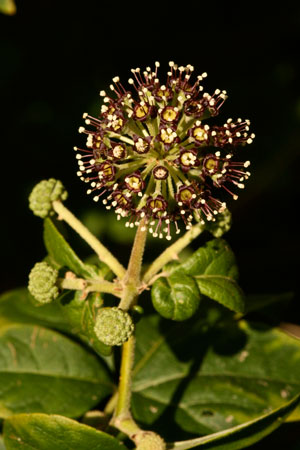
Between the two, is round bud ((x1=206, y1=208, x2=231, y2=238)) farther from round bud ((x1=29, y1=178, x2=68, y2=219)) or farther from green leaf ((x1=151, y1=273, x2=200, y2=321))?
round bud ((x1=29, y1=178, x2=68, y2=219))

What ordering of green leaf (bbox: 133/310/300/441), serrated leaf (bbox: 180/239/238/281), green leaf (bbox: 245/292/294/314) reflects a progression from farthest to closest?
1. green leaf (bbox: 245/292/294/314)
2. green leaf (bbox: 133/310/300/441)
3. serrated leaf (bbox: 180/239/238/281)

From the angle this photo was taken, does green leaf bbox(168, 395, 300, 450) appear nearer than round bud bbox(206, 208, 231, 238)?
Yes

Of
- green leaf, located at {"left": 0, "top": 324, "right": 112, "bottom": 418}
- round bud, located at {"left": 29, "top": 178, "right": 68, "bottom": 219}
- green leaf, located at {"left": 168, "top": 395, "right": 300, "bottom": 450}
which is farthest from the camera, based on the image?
green leaf, located at {"left": 0, "top": 324, "right": 112, "bottom": 418}

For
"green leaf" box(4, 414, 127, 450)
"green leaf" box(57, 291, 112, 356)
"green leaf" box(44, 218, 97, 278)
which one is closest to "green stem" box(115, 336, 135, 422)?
"green leaf" box(57, 291, 112, 356)

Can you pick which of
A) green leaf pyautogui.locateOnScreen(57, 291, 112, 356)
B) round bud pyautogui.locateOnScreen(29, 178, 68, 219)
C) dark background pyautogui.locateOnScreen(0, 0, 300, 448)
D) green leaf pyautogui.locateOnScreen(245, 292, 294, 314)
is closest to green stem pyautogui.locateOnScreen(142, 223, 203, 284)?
green leaf pyautogui.locateOnScreen(57, 291, 112, 356)

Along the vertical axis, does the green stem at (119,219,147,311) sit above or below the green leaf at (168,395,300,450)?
above

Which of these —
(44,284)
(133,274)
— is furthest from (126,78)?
(44,284)

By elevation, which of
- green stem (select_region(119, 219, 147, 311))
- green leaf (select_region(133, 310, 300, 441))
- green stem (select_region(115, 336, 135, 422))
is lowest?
green leaf (select_region(133, 310, 300, 441))

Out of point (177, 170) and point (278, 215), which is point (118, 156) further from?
point (278, 215)

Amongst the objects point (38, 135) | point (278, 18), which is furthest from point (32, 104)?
point (278, 18)
